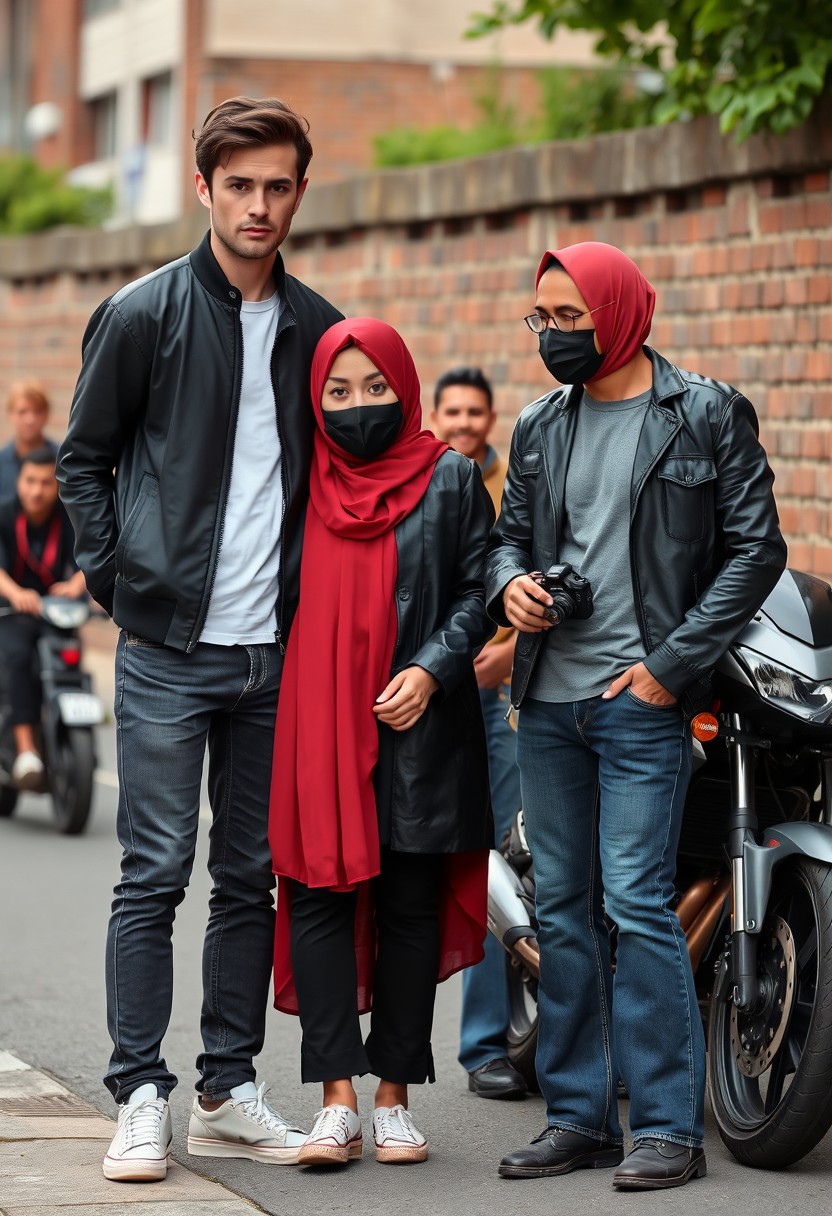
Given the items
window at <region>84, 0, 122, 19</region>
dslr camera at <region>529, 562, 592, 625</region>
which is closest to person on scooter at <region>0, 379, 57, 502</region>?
dslr camera at <region>529, 562, 592, 625</region>

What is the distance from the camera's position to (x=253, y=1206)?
452 cm

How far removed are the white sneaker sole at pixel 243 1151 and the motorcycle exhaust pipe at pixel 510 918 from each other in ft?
2.64

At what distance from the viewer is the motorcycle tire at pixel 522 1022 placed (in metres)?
5.66

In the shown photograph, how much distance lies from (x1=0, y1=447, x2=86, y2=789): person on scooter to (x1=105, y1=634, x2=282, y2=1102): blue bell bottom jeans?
18.0 feet

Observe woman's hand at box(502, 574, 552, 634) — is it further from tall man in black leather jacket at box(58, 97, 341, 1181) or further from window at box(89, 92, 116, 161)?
window at box(89, 92, 116, 161)

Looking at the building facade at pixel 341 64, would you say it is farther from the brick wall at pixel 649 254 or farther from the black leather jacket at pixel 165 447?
the black leather jacket at pixel 165 447

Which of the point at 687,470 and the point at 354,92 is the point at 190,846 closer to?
the point at 687,470

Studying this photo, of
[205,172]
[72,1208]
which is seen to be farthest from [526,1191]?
[205,172]

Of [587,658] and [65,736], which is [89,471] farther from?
[65,736]

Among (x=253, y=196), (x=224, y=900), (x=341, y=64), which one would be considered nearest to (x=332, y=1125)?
(x=224, y=900)

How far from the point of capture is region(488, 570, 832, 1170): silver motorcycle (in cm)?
468

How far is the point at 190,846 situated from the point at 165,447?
900mm

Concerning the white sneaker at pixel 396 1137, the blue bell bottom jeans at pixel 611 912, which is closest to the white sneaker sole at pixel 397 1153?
the white sneaker at pixel 396 1137

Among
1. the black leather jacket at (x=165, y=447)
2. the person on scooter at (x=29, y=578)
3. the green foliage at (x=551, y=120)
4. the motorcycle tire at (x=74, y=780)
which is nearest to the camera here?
the black leather jacket at (x=165, y=447)
